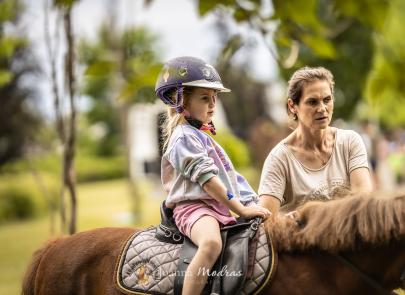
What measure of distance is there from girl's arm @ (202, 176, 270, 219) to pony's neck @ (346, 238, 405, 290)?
0.51 metres

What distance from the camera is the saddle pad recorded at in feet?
10.6

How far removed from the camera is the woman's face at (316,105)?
367 centimetres

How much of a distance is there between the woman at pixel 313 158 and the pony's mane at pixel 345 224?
0.38m

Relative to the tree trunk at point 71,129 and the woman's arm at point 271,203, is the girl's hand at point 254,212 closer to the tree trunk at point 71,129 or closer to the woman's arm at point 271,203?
the woman's arm at point 271,203

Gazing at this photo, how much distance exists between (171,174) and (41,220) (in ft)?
62.5

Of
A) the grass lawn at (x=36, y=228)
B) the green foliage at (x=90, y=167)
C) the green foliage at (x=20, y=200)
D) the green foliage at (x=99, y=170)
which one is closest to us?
the grass lawn at (x=36, y=228)

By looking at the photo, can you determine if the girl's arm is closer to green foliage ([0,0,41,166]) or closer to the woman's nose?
the woman's nose

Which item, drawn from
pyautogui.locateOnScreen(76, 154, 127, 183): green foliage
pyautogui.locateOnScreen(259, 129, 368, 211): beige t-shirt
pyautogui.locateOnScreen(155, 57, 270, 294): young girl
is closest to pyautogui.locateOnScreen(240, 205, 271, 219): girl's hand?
pyautogui.locateOnScreen(155, 57, 270, 294): young girl

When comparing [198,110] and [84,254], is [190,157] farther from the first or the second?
[84,254]

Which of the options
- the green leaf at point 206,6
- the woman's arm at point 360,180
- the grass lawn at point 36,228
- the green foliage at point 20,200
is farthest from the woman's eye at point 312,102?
the green foliage at point 20,200

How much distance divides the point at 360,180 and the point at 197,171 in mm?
935

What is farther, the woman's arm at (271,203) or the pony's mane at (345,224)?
the woman's arm at (271,203)

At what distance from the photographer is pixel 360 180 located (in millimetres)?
3664

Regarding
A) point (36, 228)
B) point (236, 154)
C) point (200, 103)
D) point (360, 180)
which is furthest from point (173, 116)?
point (236, 154)
